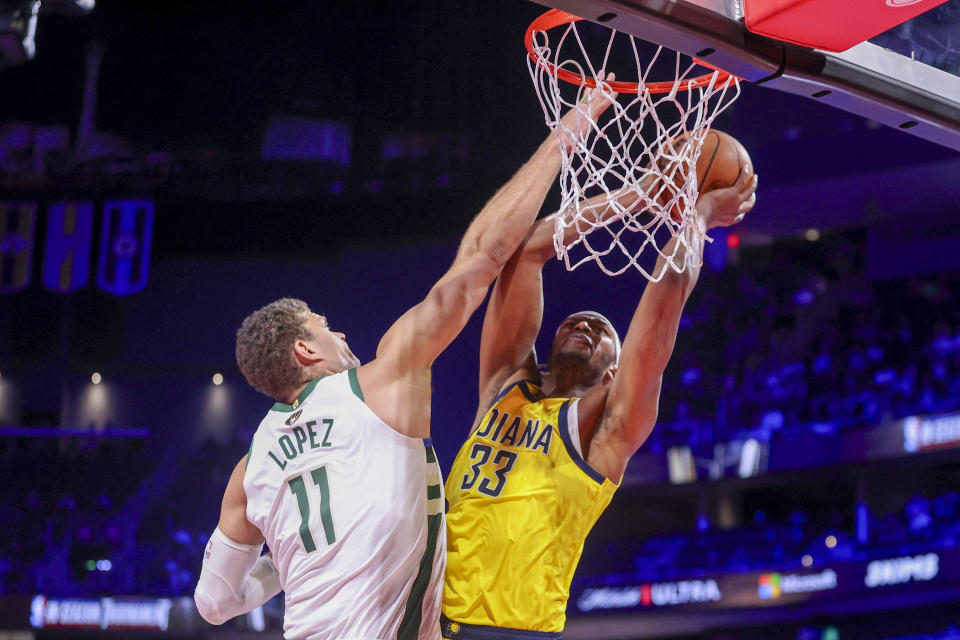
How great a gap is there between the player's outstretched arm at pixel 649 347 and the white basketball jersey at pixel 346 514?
24.6 inches

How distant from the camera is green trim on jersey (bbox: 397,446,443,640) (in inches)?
103

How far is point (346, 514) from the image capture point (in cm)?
251

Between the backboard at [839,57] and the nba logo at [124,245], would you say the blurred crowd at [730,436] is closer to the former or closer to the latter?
the nba logo at [124,245]

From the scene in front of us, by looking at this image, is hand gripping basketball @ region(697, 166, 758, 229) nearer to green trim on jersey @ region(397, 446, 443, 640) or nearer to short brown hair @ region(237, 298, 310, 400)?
green trim on jersey @ region(397, 446, 443, 640)

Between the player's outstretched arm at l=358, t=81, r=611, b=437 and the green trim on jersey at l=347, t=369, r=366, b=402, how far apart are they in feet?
0.06

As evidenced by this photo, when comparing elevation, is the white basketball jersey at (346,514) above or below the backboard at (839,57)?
below

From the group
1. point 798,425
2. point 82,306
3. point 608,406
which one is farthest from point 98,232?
point 608,406

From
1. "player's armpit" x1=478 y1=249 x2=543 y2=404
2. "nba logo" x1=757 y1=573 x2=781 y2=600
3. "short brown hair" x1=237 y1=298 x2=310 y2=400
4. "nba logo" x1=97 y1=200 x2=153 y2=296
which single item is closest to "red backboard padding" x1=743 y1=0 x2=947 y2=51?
"player's armpit" x1=478 y1=249 x2=543 y2=404

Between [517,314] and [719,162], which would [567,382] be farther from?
[719,162]

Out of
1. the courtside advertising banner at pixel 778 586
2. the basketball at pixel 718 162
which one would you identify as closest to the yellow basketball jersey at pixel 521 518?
the basketball at pixel 718 162

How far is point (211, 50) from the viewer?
38.7 ft

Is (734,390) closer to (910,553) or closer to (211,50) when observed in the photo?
(910,553)

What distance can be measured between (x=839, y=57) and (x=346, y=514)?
5.65 ft

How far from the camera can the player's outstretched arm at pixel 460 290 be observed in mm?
2537
